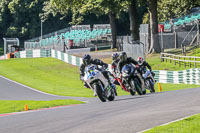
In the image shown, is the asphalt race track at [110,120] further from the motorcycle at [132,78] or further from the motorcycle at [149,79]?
the motorcycle at [149,79]

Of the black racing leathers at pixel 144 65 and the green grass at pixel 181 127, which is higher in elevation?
the black racing leathers at pixel 144 65

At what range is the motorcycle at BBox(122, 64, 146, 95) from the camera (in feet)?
59.8

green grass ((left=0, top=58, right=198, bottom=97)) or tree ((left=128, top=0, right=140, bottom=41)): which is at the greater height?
tree ((left=128, top=0, right=140, bottom=41))

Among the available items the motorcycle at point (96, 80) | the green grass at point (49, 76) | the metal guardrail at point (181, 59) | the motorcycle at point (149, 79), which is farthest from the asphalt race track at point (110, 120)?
the metal guardrail at point (181, 59)

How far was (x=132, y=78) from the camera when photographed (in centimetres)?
Result: 1828

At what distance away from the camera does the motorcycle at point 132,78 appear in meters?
18.2

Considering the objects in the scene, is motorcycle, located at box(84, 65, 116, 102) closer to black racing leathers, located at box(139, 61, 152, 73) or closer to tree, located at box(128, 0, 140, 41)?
black racing leathers, located at box(139, 61, 152, 73)

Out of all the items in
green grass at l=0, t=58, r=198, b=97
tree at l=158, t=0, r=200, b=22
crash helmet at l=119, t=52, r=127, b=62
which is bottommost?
green grass at l=0, t=58, r=198, b=97

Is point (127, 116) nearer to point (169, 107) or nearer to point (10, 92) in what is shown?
point (169, 107)

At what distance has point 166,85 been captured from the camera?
29.1m

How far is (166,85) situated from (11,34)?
53.5 m

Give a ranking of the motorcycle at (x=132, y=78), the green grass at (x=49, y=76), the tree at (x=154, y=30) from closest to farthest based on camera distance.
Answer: the motorcycle at (x=132, y=78) → the green grass at (x=49, y=76) → the tree at (x=154, y=30)

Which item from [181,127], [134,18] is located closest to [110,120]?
[181,127]

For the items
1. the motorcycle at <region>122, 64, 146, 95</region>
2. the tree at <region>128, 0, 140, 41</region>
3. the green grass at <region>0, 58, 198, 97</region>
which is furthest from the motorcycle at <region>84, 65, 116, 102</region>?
the tree at <region>128, 0, 140, 41</region>
